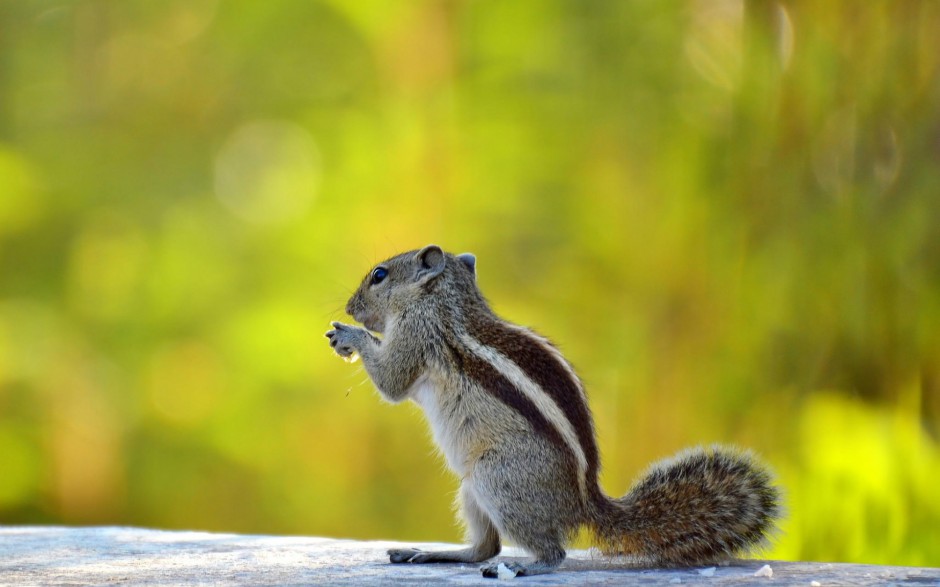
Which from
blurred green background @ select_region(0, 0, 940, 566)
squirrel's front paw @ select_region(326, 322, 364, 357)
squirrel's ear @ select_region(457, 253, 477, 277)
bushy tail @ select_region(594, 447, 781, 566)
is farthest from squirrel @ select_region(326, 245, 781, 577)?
blurred green background @ select_region(0, 0, 940, 566)

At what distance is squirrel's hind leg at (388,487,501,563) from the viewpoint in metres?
2.65

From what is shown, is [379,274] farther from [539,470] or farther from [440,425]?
[539,470]

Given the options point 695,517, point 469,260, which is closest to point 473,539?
point 695,517

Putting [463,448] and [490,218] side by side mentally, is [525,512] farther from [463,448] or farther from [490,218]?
[490,218]

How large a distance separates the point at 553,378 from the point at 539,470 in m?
0.23

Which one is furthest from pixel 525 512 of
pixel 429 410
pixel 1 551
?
pixel 1 551

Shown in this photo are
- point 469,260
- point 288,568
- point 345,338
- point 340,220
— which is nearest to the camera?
point 288,568

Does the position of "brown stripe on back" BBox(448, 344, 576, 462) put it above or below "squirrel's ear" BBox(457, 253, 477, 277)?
below

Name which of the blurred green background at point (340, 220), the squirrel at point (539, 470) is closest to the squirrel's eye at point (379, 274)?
the squirrel at point (539, 470)

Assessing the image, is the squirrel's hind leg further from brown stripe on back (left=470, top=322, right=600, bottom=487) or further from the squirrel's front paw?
the squirrel's front paw

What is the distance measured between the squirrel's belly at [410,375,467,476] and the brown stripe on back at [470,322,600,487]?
176 millimetres

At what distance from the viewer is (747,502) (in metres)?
2.47

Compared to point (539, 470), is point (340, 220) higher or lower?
higher

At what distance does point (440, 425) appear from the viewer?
103 inches
